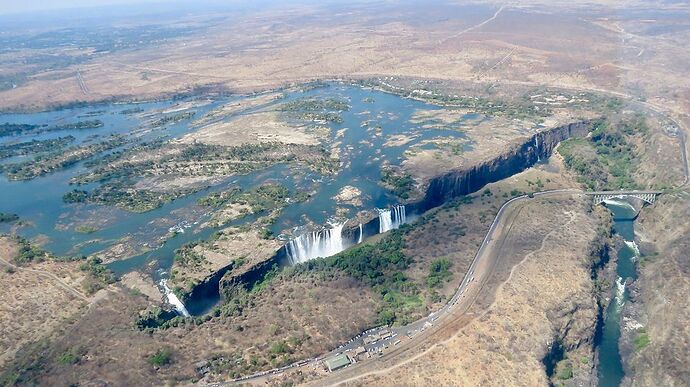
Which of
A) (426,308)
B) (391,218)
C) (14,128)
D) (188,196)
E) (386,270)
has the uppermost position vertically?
(14,128)

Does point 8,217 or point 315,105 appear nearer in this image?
point 8,217

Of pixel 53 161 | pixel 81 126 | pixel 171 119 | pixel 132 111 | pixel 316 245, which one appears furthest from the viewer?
pixel 132 111

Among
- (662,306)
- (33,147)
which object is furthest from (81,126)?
(662,306)

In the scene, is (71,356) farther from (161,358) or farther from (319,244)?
(319,244)

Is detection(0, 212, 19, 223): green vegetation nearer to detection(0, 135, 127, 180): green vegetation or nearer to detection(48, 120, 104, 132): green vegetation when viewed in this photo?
detection(0, 135, 127, 180): green vegetation

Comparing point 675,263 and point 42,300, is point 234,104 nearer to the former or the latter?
point 42,300

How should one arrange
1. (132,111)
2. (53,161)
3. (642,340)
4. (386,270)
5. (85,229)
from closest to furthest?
(642,340), (386,270), (85,229), (53,161), (132,111)
